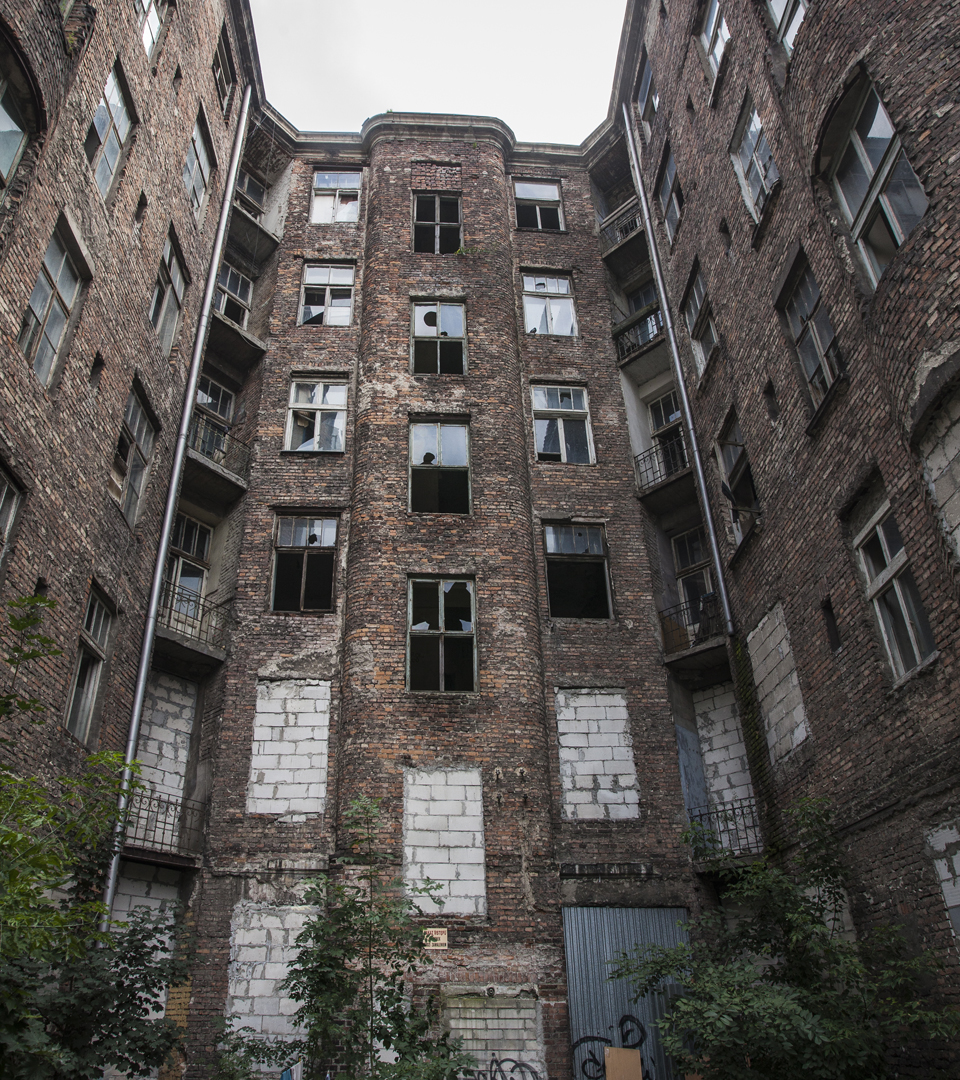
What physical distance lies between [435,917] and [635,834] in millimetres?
3508

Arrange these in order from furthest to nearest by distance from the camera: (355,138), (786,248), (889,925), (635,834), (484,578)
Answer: (355,138) → (484,578) → (635,834) → (786,248) → (889,925)

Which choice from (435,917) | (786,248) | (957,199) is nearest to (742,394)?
(786,248)

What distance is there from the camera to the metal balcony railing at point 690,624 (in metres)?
15.8

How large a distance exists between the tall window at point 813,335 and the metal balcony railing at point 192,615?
421 inches

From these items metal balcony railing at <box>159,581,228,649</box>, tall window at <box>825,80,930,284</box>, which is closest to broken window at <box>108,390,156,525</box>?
metal balcony railing at <box>159,581,228,649</box>

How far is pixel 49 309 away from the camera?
11312 mm

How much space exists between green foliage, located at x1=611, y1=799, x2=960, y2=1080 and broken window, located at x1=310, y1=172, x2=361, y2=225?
17465mm

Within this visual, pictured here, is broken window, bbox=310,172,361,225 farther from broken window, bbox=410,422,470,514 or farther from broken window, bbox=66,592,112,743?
broken window, bbox=66,592,112,743

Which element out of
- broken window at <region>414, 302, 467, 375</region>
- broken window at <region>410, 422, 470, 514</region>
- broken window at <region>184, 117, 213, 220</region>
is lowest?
broken window at <region>410, 422, 470, 514</region>

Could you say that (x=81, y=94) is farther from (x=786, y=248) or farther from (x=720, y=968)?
(x=720, y=968)

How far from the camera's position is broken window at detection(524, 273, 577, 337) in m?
19.7

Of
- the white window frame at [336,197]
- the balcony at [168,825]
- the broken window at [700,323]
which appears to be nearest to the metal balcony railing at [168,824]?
the balcony at [168,825]

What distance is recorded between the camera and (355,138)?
72.6 feet

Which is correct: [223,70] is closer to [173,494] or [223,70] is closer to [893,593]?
[173,494]
